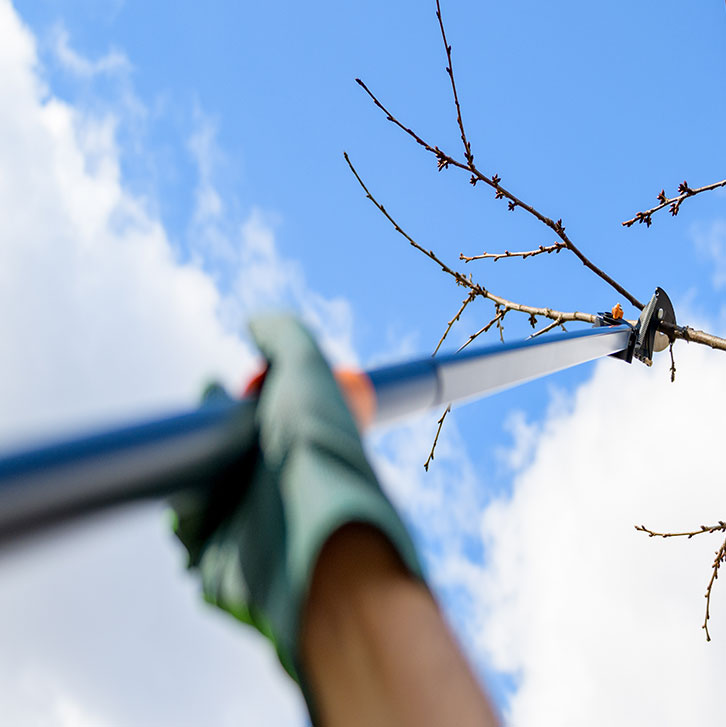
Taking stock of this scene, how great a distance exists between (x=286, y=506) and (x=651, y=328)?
113 inches

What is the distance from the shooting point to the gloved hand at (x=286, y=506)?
0.46 metres

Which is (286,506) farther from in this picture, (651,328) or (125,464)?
(651,328)

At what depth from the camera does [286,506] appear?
0.48 metres

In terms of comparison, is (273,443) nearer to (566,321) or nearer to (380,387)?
(380,387)

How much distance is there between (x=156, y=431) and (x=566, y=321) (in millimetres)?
2812

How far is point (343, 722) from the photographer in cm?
44

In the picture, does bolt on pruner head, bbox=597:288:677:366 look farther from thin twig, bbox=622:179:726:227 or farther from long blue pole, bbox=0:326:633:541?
long blue pole, bbox=0:326:633:541

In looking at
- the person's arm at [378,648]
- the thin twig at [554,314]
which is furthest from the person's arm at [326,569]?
the thin twig at [554,314]

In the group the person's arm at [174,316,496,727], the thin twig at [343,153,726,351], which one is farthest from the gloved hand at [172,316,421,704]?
the thin twig at [343,153,726,351]

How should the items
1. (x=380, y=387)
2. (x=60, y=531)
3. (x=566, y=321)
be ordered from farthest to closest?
(x=566, y=321) → (x=380, y=387) → (x=60, y=531)

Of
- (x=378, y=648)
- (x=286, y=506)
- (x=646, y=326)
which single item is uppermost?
(x=646, y=326)

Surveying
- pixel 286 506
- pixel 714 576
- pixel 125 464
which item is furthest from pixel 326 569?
pixel 714 576

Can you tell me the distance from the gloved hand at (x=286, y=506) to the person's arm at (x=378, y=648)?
0.02 metres

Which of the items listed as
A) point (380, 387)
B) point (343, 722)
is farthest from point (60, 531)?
point (380, 387)
